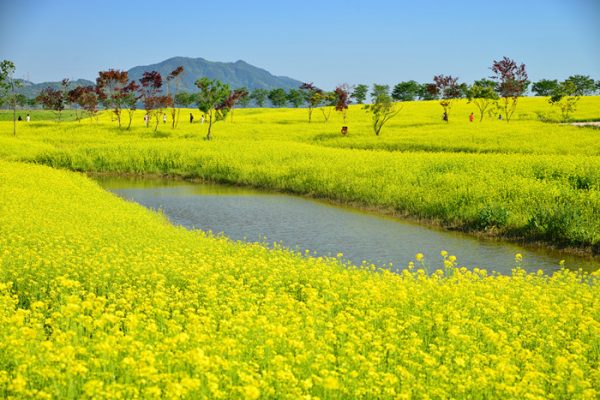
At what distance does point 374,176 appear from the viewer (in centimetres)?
3500

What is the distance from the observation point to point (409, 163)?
37.2 meters

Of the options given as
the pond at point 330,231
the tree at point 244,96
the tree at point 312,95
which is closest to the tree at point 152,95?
the tree at point 244,96

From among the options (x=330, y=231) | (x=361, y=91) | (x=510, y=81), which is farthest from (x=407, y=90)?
(x=330, y=231)

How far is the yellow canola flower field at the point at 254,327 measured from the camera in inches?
269

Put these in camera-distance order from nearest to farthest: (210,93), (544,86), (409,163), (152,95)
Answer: (409,163), (210,93), (152,95), (544,86)

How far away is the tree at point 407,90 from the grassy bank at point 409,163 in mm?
65325

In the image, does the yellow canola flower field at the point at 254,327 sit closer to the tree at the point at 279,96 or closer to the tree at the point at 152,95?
the tree at the point at 152,95

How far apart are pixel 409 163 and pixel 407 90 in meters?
108

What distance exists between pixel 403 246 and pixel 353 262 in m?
3.32

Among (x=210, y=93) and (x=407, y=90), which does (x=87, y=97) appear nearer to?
(x=210, y=93)

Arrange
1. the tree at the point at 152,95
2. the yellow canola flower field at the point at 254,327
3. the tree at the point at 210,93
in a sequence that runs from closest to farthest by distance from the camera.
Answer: the yellow canola flower field at the point at 254,327 < the tree at the point at 210,93 < the tree at the point at 152,95

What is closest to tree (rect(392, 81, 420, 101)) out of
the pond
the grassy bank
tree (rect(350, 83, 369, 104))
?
tree (rect(350, 83, 369, 104))

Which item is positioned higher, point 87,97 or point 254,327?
point 87,97

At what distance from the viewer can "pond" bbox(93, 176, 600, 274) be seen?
21.1 m
